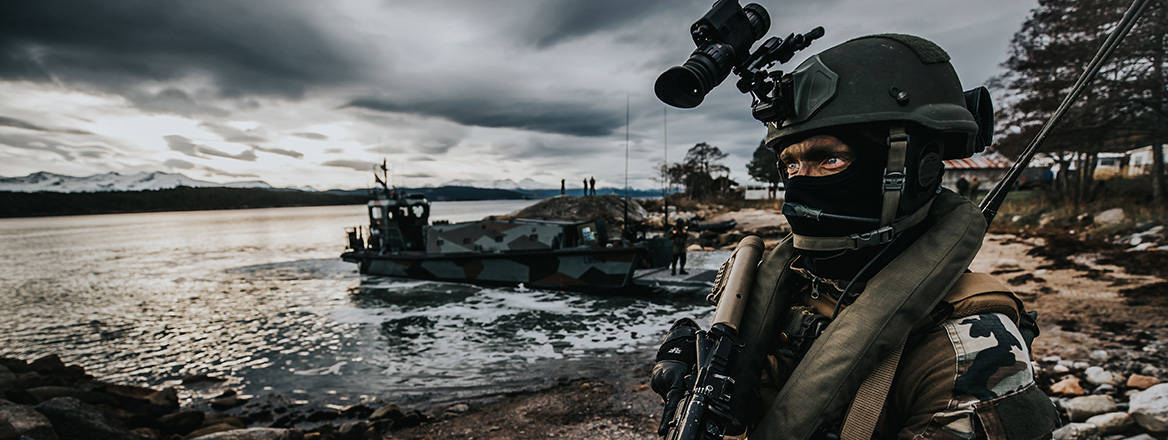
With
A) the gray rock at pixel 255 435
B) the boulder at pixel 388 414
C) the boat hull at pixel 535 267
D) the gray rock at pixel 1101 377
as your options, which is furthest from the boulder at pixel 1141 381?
the boat hull at pixel 535 267

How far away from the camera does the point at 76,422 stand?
4.71 metres

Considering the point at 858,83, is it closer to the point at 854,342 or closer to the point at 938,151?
the point at 938,151

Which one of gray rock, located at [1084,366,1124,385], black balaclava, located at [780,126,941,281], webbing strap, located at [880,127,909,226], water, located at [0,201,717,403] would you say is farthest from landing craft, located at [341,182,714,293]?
webbing strap, located at [880,127,909,226]

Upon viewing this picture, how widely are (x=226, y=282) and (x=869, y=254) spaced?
27793mm

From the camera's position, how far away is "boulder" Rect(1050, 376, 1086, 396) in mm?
4465

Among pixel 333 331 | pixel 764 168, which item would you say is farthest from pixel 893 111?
pixel 764 168

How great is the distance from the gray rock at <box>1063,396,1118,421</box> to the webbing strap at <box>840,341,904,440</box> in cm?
470

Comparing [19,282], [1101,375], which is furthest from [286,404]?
[19,282]

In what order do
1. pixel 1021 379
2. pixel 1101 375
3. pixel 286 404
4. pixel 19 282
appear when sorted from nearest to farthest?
pixel 1021 379
pixel 1101 375
pixel 286 404
pixel 19 282

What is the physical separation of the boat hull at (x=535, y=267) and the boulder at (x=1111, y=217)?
44.6ft

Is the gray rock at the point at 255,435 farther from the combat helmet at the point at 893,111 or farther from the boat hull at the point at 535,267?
the boat hull at the point at 535,267

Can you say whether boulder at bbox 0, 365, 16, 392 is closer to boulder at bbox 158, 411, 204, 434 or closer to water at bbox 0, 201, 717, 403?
water at bbox 0, 201, 717, 403

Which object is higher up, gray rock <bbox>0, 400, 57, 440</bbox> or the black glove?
the black glove

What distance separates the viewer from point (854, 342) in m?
1.23
